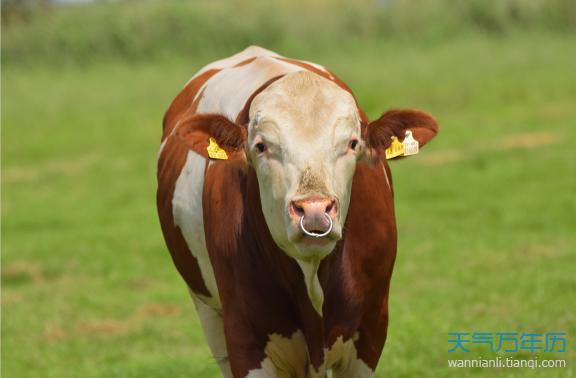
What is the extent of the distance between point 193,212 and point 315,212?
5.67ft

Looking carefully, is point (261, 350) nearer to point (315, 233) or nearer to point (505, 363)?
point (315, 233)

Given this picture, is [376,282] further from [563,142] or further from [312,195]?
[563,142]

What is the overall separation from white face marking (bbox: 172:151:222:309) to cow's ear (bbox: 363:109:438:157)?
1.11 meters

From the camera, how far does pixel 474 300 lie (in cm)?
938

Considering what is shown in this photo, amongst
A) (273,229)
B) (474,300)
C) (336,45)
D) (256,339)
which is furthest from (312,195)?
(336,45)

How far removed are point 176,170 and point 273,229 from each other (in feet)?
5.47

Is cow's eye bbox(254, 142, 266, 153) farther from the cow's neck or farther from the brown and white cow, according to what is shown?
the cow's neck

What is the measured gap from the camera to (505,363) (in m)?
7.39

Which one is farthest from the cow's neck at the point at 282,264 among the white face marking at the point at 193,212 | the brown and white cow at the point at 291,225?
the white face marking at the point at 193,212

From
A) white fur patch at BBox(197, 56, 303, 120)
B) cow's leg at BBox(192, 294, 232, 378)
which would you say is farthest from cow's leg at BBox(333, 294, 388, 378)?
cow's leg at BBox(192, 294, 232, 378)

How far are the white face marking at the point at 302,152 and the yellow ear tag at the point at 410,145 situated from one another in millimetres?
267

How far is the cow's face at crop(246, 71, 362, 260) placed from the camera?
425 cm

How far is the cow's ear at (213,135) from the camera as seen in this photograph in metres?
4.85

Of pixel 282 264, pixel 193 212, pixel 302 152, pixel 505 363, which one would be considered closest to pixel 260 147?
pixel 302 152
